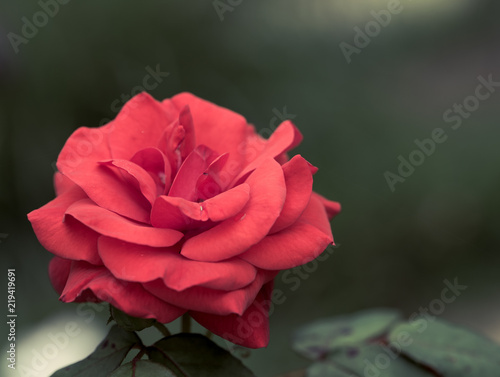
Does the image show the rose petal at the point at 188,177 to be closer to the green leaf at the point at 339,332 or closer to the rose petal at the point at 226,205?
the rose petal at the point at 226,205

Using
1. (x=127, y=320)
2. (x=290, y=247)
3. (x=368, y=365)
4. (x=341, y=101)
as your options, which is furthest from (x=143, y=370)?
(x=341, y=101)

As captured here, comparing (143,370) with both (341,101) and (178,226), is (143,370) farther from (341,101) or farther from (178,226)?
(341,101)

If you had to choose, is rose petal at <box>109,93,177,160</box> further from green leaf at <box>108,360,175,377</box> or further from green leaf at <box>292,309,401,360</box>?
green leaf at <box>292,309,401,360</box>

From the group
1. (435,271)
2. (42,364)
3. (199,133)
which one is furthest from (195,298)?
(435,271)

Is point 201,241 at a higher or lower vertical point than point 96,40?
lower

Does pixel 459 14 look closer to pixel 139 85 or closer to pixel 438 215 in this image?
pixel 438 215

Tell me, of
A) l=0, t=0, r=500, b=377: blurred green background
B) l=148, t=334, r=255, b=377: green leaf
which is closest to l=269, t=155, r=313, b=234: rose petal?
l=148, t=334, r=255, b=377: green leaf
